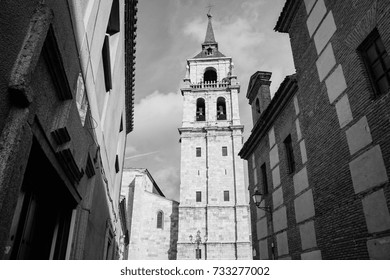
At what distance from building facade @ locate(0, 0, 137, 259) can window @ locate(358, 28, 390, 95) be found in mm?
4997

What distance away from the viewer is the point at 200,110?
37.7m

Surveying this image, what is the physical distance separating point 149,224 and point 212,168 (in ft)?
32.2

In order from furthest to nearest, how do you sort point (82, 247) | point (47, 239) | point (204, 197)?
point (204, 197), point (82, 247), point (47, 239)

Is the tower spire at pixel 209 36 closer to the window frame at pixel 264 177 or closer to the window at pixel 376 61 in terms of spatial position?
the window frame at pixel 264 177

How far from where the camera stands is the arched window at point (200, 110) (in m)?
37.2

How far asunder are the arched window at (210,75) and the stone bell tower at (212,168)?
208mm

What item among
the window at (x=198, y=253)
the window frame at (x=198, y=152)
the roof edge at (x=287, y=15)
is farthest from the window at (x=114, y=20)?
the window frame at (x=198, y=152)

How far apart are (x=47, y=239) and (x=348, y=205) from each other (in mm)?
5430

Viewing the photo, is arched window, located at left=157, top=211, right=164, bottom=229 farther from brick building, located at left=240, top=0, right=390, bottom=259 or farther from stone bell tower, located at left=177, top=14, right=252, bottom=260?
brick building, located at left=240, top=0, right=390, bottom=259

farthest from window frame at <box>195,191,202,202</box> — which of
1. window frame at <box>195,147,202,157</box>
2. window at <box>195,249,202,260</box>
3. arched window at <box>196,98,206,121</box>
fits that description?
arched window at <box>196,98,206,121</box>

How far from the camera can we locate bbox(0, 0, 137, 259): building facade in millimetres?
2459
